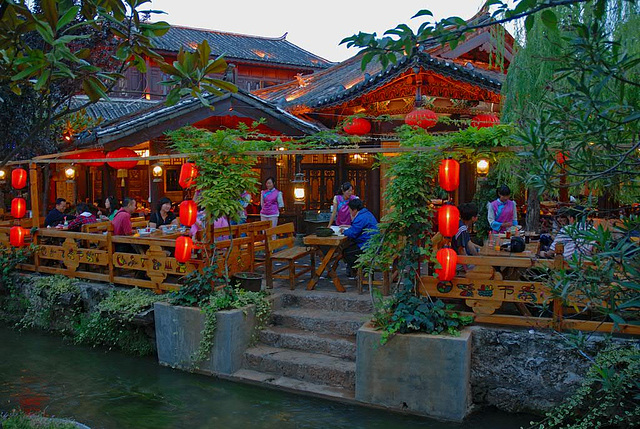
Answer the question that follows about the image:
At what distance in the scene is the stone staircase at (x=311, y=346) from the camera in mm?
6887

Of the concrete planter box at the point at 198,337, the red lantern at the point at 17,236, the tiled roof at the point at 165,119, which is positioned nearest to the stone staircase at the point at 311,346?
the concrete planter box at the point at 198,337

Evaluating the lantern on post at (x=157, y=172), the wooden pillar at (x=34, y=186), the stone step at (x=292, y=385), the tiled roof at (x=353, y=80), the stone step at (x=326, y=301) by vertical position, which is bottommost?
the stone step at (x=292, y=385)

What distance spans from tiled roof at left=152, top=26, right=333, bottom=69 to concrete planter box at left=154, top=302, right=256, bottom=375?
56.3ft

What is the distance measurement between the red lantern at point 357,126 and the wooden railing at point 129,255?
→ 423 centimetres

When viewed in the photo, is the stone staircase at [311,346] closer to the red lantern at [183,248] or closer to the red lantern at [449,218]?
the red lantern at [183,248]

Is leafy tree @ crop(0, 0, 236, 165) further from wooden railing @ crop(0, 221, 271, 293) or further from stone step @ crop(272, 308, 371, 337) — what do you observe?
stone step @ crop(272, 308, 371, 337)

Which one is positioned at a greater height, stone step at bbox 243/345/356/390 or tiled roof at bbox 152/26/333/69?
tiled roof at bbox 152/26/333/69

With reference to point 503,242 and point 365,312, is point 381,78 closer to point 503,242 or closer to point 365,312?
point 503,242

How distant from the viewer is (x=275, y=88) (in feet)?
65.0

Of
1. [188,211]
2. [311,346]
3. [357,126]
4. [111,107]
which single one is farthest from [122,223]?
[111,107]

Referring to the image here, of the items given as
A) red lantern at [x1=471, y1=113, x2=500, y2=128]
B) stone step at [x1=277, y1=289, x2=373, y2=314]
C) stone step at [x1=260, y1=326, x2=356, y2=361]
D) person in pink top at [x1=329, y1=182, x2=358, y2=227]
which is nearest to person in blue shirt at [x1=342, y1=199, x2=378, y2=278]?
stone step at [x1=277, y1=289, x2=373, y2=314]

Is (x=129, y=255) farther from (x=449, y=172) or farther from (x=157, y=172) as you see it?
(x=157, y=172)

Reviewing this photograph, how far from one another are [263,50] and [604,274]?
25.6 meters

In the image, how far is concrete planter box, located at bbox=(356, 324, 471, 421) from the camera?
6.08 m
